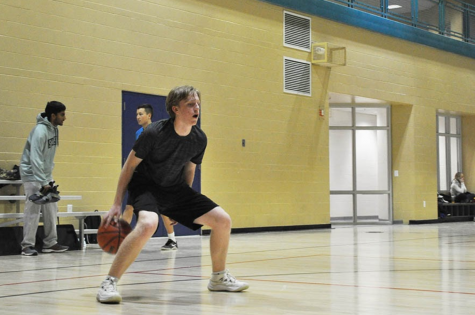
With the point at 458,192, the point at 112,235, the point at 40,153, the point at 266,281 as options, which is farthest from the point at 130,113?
the point at 458,192

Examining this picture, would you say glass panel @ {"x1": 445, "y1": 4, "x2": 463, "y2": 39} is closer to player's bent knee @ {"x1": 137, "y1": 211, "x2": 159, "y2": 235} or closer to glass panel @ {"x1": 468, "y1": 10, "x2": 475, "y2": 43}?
glass panel @ {"x1": 468, "y1": 10, "x2": 475, "y2": 43}

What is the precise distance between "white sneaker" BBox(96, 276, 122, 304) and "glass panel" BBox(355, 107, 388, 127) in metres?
13.8

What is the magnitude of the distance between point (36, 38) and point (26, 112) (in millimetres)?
1080

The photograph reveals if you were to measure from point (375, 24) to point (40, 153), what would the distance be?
33.3ft

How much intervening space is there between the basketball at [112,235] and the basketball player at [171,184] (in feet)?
0.18

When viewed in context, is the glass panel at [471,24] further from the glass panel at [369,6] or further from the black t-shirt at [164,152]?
the black t-shirt at [164,152]

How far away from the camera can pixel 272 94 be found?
556 inches

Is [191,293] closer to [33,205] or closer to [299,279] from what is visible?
[299,279]

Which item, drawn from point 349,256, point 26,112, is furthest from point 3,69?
point 349,256

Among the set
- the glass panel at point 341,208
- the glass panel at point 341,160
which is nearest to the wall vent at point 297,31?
the glass panel at point 341,160

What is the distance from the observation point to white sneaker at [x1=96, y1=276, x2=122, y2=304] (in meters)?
4.41

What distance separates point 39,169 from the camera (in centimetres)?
868

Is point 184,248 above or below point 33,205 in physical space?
below

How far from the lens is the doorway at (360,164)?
57.5ft
